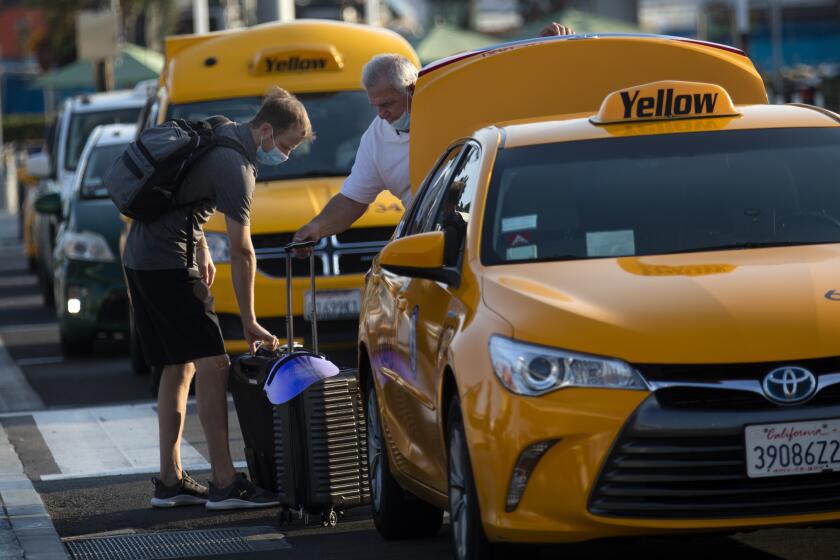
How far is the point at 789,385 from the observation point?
566cm

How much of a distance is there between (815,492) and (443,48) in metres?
25.3

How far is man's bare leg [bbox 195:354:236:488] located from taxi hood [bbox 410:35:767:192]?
4.54 feet

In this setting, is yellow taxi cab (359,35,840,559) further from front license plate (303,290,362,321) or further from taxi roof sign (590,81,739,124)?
front license plate (303,290,362,321)

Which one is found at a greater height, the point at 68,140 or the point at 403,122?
the point at 403,122

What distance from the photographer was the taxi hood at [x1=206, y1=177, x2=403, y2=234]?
12281mm

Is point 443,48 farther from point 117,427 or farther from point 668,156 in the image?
point 668,156

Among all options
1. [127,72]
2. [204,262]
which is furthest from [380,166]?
[127,72]

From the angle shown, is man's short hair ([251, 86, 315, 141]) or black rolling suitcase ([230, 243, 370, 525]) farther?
man's short hair ([251, 86, 315, 141])

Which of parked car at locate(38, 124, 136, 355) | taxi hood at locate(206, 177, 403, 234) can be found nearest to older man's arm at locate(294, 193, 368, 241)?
taxi hood at locate(206, 177, 403, 234)

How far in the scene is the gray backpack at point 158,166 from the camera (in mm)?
8320

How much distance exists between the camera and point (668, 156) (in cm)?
696

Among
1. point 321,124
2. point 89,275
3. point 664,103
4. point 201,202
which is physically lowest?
point 89,275

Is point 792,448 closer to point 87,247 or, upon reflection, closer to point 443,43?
point 87,247

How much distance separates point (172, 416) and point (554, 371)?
3.50 meters
